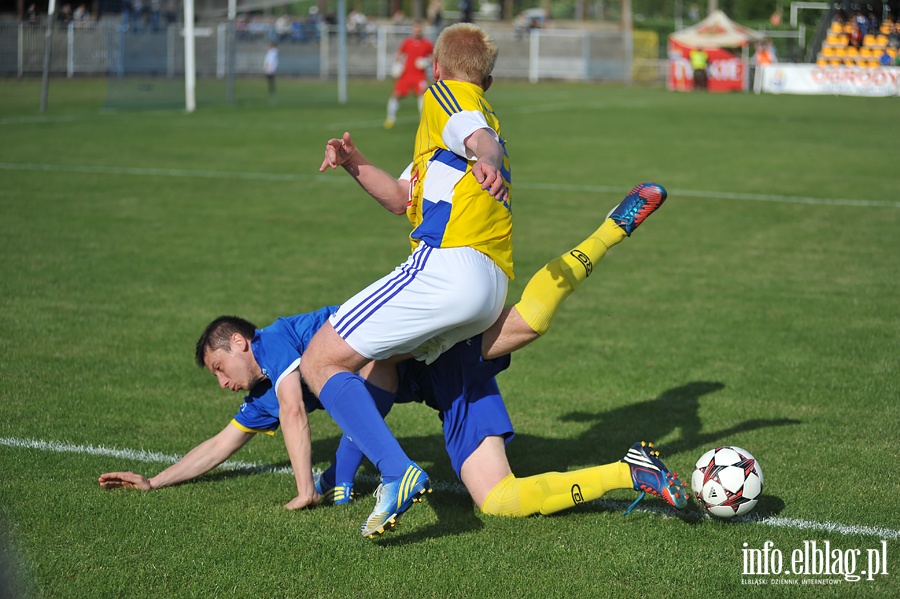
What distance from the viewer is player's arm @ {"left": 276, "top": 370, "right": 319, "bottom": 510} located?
184 inches

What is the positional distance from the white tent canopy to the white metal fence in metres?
4.82

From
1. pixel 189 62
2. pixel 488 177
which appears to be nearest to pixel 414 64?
pixel 189 62

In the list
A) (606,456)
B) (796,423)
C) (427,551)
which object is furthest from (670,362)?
(427,551)

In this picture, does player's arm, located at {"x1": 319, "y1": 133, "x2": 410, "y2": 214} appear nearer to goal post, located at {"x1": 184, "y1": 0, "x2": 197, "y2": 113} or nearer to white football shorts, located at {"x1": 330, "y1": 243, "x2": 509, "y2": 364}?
white football shorts, located at {"x1": 330, "y1": 243, "x2": 509, "y2": 364}

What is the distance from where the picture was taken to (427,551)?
4.25 metres

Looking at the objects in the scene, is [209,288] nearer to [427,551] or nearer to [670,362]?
[670,362]

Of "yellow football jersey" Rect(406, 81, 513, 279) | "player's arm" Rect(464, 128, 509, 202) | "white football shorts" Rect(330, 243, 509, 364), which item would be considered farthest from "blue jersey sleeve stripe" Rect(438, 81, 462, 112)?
"white football shorts" Rect(330, 243, 509, 364)

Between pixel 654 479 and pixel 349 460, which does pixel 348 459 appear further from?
pixel 654 479

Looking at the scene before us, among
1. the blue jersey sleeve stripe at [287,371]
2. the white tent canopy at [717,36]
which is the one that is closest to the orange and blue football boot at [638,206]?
the blue jersey sleeve stripe at [287,371]

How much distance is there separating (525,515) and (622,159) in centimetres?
1511

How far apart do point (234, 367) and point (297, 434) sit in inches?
17.1

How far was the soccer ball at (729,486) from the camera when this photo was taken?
4477mm

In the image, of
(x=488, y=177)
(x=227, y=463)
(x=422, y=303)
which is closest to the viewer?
(x=488, y=177)

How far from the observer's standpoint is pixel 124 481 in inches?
191
